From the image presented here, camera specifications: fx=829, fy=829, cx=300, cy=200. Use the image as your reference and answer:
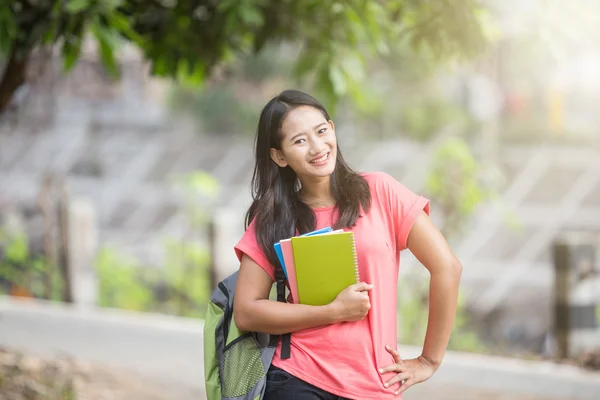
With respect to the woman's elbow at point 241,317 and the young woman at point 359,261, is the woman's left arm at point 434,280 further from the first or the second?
the woman's elbow at point 241,317

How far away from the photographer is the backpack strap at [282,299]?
7.20 ft

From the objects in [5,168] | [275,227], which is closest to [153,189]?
[5,168]

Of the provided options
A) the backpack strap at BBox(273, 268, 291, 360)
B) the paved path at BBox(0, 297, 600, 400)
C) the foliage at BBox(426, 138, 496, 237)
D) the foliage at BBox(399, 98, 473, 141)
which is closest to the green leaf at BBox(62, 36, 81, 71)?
the backpack strap at BBox(273, 268, 291, 360)

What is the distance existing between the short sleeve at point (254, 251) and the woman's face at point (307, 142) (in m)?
0.22

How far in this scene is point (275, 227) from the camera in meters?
2.20

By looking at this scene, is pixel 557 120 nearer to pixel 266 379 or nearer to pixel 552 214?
pixel 552 214

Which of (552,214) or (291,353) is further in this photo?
(552,214)

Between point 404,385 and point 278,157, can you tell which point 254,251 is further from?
point 404,385

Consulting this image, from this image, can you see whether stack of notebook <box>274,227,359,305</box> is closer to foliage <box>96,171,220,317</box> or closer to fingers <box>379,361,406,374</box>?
fingers <box>379,361,406,374</box>

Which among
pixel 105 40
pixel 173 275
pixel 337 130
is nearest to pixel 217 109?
pixel 337 130

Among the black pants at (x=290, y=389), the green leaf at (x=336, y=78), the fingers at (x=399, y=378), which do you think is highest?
the green leaf at (x=336, y=78)

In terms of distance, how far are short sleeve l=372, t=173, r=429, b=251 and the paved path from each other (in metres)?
3.34

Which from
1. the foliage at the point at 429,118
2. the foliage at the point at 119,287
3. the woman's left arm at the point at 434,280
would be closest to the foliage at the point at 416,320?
the foliage at the point at 119,287

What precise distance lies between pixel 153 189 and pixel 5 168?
2.77 meters
